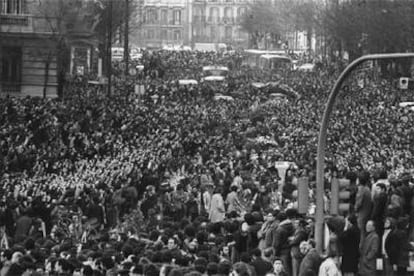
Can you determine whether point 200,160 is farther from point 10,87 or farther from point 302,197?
point 10,87

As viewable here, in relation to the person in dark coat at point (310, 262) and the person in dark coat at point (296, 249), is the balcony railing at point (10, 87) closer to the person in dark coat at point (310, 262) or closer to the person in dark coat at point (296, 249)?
the person in dark coat at point (296, 249)

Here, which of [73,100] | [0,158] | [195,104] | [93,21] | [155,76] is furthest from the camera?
[155,76]

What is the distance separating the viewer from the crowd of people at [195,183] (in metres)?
20.8

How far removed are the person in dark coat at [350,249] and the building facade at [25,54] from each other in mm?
47839

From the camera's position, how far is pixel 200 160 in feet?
140

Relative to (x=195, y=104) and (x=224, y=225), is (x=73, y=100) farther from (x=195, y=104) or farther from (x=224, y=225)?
(x=224, y=225)

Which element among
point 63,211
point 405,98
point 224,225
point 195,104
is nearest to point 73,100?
point 195,104

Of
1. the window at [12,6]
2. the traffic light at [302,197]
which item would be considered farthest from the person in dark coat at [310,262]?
the window at [12,6]

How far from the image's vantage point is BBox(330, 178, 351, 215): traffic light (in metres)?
23.3

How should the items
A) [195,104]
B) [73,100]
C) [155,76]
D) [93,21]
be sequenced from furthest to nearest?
1. [155,76]
2. [93,21]
3. [195,104]
4. [73,100]

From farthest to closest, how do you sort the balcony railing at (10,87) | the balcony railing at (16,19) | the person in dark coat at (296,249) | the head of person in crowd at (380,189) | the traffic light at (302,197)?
the balcony railing at (16,19) → the balcony railing at (10,87) → the head of person in crowd at (380,189) → the traffic light at (302,197) → the person in dark coat at (296,249)

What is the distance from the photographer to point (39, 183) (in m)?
34.3

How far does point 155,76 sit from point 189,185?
6223 centimetres

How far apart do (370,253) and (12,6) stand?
5151 centimetres
